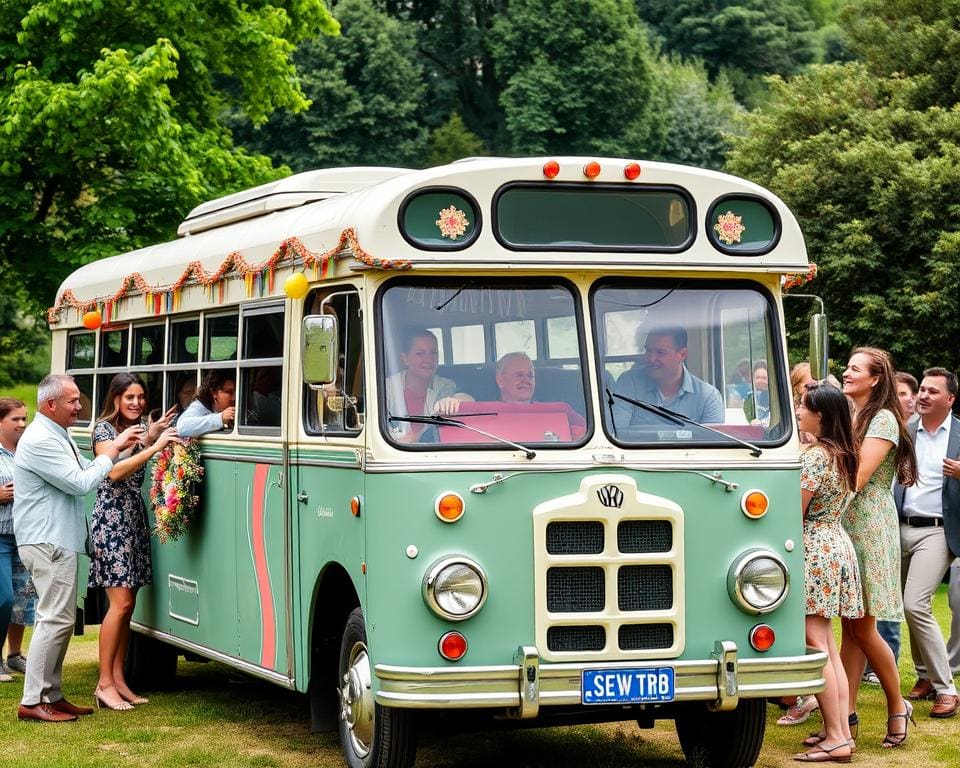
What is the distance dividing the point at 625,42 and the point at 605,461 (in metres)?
54.7

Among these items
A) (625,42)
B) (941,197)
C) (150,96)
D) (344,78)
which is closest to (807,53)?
(625,42)

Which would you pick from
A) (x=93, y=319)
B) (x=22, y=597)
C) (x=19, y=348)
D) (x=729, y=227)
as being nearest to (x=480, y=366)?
(x=729, y=227)

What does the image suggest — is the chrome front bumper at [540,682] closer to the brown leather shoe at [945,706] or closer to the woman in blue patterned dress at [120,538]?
the brown leather shoe at [945,706]

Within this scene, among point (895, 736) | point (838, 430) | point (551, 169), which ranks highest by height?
point (551, 169)

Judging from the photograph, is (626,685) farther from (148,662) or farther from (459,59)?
(459,59)

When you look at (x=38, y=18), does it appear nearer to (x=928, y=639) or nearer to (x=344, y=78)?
(x=928, y=639)

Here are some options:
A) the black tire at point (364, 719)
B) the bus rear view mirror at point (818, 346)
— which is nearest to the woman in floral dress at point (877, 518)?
the bus rear view mirror at point (818, 346)

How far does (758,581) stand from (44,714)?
188 inches

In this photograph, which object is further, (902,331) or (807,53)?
(807,53)

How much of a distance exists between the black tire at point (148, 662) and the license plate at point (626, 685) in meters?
5.00

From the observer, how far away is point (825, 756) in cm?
859

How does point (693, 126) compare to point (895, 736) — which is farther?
point (693, 126)

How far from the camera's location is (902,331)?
24828mm

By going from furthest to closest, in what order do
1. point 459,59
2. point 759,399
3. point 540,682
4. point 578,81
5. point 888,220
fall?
point 459,59, point 578,81, point 888,220, point 759,399, point 540,682
